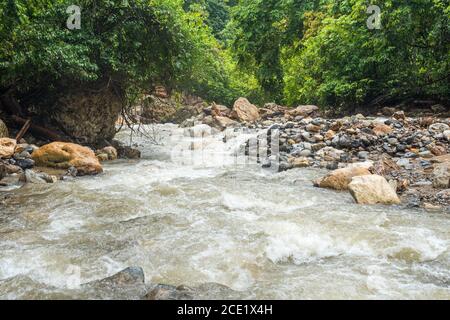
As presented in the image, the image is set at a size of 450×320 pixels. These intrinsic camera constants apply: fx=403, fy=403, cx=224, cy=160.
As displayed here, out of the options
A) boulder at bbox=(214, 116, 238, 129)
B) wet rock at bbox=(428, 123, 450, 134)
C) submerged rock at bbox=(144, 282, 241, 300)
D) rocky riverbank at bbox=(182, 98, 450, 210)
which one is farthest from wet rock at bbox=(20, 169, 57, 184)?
boulder at bbox=(214, 116, 238, 129)

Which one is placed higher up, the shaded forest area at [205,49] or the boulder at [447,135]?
the shaded forest area at [205,49]

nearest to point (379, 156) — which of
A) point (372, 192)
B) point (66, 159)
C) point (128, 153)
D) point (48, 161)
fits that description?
point (372, 192)

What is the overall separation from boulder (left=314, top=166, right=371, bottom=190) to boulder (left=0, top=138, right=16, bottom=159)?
19.0 ft

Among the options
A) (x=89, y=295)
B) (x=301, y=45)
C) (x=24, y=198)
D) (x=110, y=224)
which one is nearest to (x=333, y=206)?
(x=110, y=224)

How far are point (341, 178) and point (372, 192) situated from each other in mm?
866

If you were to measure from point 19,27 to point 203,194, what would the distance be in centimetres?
471

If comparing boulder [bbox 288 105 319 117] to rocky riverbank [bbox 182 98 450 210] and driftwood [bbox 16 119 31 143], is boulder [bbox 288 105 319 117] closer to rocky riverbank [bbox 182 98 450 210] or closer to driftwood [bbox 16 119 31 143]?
rocky riverbank [bbox 182 98 450 210]

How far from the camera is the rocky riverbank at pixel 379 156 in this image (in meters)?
Result: 5.96

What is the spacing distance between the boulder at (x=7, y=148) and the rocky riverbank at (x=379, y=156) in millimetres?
5177

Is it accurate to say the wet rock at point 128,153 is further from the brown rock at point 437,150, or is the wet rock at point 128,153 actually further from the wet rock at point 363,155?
the brown rock at point 437,150

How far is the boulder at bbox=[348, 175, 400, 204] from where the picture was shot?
5734mm

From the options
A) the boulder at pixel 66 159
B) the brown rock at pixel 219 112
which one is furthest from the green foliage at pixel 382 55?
the boulder at pixel 66 159

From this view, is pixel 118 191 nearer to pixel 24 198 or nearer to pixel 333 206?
pixel 24 198

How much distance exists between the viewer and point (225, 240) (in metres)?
4.26
